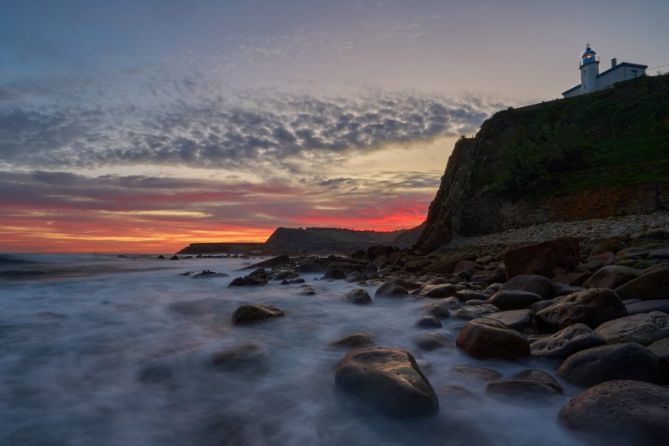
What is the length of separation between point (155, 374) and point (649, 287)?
18.8 feet

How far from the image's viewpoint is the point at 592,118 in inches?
1125

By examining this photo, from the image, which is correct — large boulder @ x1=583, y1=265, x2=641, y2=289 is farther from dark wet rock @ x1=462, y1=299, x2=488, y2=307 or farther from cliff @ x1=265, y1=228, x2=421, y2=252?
cliff @ x1=265, y1=228, x2=421, y2=252

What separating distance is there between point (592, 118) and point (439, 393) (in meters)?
31.2

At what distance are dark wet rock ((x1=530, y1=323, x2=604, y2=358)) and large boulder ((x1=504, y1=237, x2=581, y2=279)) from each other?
3946 mm

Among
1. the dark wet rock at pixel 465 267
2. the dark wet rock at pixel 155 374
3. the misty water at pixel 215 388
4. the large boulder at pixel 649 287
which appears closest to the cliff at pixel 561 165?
the dark wet rock at pixel 465 267

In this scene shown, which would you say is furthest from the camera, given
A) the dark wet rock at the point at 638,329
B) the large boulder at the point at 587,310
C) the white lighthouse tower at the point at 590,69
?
the white lighthouse tower at the point at 590,69

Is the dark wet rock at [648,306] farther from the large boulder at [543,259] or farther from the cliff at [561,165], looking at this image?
the cliff at [561,165]

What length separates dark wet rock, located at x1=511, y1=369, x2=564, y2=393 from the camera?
3.40m

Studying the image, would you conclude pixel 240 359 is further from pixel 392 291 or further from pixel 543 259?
pixel 543 259

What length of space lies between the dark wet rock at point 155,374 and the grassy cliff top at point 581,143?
788 inches

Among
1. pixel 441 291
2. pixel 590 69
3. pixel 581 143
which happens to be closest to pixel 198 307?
pixel 441 291

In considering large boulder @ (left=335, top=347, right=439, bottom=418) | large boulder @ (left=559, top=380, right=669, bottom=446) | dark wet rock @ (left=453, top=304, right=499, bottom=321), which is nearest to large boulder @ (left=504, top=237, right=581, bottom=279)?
dark wet rock @ (left=453, top=304, right=499, bottom=321)

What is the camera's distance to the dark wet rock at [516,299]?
6109 millimetres

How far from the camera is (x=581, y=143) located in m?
23.6
